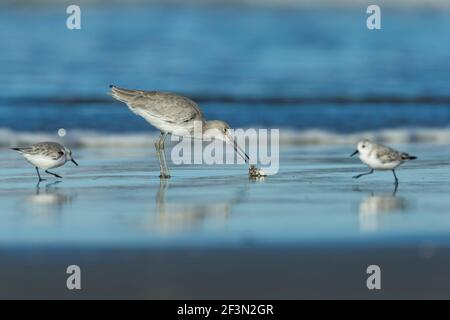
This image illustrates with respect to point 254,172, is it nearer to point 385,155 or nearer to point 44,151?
point 385,155

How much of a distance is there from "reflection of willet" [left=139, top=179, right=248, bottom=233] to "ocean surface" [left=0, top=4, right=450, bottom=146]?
198 inches

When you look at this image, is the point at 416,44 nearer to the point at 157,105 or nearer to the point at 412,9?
the point at 412,9

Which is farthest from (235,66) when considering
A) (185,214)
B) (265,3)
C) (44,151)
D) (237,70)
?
(185,214)

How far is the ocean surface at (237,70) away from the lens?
49.6 ft

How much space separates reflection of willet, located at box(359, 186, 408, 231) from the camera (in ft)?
24.1

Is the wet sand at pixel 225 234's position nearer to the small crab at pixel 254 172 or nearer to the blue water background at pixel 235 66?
the small crab at pixel 254 172

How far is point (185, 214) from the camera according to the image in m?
7.75

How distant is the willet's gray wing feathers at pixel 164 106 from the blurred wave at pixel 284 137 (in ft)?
7.13

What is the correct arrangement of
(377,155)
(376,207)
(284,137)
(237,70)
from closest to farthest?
(376,207) < (377,155) < (284,137) < (237,70)

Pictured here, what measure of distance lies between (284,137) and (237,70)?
27.2 feet

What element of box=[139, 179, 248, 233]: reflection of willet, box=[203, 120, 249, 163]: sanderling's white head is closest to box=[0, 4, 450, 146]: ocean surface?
box=[203, 120, 249, 163]: sanderling's white head

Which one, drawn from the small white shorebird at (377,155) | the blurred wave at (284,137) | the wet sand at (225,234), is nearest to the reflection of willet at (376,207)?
the wet sand at (225,234)

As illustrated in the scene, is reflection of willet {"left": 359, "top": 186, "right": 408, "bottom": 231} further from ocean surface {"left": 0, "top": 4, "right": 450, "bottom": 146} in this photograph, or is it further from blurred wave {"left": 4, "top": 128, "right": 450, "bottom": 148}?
ocean surface {"left": 0, "top": 4, "right": 450, "bottom": 146}

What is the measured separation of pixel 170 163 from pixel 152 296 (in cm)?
575
